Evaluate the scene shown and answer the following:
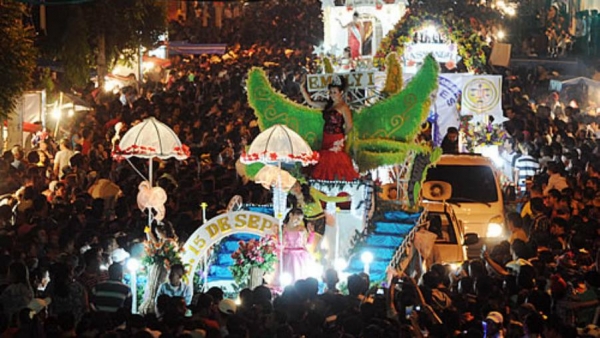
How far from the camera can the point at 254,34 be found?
49.5 metres

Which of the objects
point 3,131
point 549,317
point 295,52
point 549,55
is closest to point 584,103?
point 549,55

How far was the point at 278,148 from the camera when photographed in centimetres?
1528

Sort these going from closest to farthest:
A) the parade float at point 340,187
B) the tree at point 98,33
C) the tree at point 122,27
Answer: the parade float at point 340,187
the tree at point 98,33
the tree at point 122,27

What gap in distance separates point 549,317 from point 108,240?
6.43 meters

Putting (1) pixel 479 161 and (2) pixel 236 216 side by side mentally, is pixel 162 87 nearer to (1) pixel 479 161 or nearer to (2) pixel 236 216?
(1) pixel 479 161

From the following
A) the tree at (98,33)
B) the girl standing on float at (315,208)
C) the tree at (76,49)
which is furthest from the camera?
the tree at (98,33)

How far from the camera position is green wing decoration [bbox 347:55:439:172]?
16875mm

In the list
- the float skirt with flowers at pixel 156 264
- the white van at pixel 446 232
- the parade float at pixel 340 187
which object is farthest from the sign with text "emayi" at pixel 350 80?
the float skirt with flowers at pixel 156 264

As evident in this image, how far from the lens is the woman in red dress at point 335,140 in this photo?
16.6 meters

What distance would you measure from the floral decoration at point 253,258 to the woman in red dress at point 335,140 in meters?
1.61

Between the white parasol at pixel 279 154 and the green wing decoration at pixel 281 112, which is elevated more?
the green wing decoration at pixel 281 112

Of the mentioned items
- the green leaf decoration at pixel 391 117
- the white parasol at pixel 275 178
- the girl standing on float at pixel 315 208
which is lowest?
the girl standing on float at pixel 315 208

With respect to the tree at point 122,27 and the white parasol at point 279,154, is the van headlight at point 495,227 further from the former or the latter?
the tree at point 122,27

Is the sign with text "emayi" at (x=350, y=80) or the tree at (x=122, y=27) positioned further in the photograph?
the tree at (x=122, y=27)
